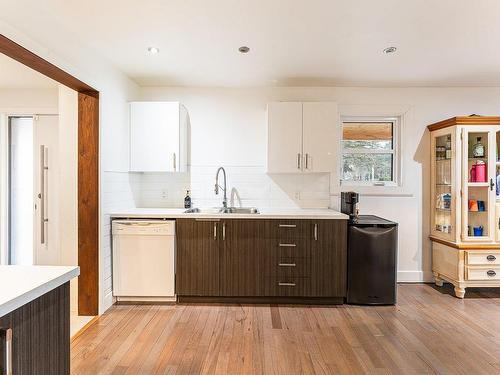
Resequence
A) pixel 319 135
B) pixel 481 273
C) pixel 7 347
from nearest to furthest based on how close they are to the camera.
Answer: pixel 7 347 → pixel 481 273 → pixel 319 135

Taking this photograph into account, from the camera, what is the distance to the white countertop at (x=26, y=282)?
858 mm

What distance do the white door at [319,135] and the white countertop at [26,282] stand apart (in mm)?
2813

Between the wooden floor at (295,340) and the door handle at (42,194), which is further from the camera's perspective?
the door handle at (42,194)

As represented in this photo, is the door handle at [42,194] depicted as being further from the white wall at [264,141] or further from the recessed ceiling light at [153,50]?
the recessed ceiling light at [153,50]

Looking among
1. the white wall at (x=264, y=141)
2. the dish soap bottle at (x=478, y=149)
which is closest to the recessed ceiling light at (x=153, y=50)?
the white wall at (x=264, y=141)

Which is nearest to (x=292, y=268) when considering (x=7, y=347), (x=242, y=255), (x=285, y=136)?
(x=242, y=255)

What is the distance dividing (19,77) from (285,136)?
2.92m

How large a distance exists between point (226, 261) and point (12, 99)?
3215mm

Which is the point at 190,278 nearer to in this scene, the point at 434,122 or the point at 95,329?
the point at 95,329

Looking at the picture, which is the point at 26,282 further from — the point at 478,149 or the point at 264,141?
the point at 478,149

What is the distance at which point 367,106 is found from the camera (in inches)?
154

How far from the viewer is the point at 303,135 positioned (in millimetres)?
3576

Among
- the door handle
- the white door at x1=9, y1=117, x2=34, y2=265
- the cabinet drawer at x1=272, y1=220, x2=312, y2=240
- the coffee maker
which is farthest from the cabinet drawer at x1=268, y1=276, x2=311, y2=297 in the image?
the white door at x1=9, y1=117, x2=34, y2=265

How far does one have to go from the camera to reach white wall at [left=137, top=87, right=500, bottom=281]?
390 cm
